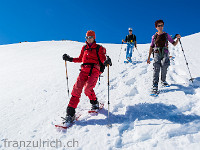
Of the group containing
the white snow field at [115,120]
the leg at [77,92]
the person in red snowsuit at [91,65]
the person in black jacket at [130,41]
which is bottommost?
the white snow field at [115,120]

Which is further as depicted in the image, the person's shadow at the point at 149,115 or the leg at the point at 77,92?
the leg at the point at 77,92

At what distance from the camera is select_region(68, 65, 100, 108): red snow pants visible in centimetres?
353

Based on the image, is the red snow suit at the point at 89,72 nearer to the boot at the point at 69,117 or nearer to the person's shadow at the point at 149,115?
the boot at the point at 69,117

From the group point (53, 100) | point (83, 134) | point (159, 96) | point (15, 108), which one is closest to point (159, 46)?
point (159, 96)

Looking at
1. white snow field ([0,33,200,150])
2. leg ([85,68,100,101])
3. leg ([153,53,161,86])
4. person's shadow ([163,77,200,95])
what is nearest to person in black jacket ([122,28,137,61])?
white snow field ([0,33,200,150])

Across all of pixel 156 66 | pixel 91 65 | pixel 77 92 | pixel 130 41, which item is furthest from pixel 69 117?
pixel 130 41

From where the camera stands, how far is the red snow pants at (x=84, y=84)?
353 cm

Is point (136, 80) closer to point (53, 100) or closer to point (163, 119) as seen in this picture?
point (163, 119)

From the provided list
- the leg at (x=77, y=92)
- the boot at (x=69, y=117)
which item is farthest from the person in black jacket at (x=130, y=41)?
the boot at (x=69, y=117)

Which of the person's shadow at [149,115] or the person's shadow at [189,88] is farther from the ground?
the person's shadow at [189,88]

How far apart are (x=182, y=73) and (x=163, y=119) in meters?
3.83

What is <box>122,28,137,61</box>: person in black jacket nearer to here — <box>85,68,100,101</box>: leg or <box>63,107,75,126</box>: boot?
<box>85,68,100,101</box>: leg

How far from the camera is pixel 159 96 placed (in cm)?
424

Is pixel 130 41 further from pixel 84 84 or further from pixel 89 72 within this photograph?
pixel 84 84
